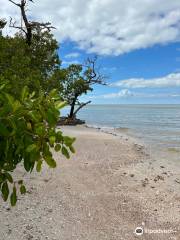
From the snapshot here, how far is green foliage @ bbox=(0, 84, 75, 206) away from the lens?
2484 mm

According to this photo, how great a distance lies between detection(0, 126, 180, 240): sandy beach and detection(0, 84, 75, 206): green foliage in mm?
5023

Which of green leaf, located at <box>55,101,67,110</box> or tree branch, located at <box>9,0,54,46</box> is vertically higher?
tree branch, located at <box>9,0,54,46</box>

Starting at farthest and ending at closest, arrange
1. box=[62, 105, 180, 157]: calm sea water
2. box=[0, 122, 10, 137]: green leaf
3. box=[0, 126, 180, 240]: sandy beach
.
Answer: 1. box=[62, 105, 180, 157]: calm sea water
2. box=[0, 126, 180, 240]: sandy beach
3. box=[0, 122, 10, 137]: green leaf

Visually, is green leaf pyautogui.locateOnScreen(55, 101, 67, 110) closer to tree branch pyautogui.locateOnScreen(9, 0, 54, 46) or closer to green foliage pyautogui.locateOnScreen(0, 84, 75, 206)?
green foliage pyautogui.locateOnScreen(0, 84, 75, 206)

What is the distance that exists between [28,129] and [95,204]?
286 inches

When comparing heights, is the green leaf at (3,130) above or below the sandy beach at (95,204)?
above

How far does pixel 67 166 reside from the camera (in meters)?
13.7

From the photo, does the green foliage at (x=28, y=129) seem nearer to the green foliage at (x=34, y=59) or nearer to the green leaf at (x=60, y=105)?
the green leaf at (x=60, y=105)

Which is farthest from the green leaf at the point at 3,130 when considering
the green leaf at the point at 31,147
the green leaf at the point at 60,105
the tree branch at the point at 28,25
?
the tree branch at the point at 28,25

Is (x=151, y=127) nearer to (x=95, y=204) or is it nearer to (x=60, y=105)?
(x=95, y=204)

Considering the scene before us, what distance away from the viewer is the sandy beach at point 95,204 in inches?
305

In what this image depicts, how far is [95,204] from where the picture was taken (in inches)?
376

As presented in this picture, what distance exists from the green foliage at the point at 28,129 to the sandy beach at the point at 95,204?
502 centimetres

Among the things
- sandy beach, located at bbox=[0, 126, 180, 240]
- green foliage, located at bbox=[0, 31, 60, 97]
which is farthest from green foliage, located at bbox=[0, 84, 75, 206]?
green foliage, located at bbox=[0, 31, 60, 97]
